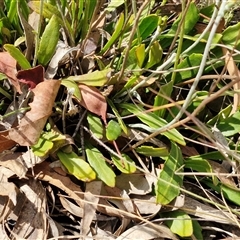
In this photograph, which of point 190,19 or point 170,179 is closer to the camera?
point 170,179

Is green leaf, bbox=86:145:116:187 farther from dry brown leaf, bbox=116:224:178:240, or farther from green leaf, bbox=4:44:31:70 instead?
green leaf, bbox=4:44:31:70

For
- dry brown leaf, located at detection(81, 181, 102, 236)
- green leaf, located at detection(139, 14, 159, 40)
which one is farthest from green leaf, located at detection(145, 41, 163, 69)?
dry brown leaf, located at detection(81, 181, 102, 236)

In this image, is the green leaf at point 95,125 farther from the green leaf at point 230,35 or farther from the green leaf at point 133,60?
the green leaf at point 230,35

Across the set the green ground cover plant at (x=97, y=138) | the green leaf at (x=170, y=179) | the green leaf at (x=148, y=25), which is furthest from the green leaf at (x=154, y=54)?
the green leaf at (x=170, y=179)

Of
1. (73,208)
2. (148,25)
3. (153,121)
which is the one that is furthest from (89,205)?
(148,25)

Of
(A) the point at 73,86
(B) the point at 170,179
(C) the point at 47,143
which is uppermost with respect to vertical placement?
(A) the point at 73,86

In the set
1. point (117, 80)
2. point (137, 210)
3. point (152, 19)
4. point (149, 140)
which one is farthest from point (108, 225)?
point (152, 19)

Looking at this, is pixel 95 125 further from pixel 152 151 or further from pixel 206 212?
pixel 206 212
